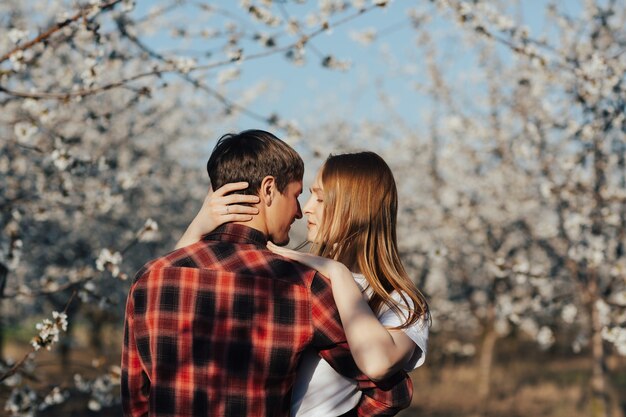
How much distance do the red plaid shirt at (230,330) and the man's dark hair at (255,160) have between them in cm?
17

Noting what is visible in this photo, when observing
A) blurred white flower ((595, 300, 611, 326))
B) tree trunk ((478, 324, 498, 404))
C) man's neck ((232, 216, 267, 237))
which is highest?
man's neck ((232, 216, 267, 237))

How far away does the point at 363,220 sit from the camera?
2045 millimetres

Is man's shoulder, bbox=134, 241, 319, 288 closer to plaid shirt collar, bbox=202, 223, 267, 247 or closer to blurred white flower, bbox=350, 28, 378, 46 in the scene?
plaid shirt collar, bbox=202, 223, 267, 247

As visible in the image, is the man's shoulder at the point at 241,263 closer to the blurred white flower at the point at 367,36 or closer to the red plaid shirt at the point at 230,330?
the red plaid shirt at the point at 230,330

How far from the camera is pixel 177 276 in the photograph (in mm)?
1788

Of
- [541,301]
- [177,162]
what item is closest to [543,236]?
[541,301]

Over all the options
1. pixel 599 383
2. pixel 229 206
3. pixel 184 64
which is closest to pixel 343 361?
pixel 229 206

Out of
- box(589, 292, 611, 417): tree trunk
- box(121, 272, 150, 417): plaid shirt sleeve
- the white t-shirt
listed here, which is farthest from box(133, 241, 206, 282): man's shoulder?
box(589, 292, 611, 417): tree trunk

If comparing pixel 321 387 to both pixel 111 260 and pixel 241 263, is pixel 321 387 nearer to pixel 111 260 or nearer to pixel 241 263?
pixel 241 263

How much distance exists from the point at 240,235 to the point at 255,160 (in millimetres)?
182

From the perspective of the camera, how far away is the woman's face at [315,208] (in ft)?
6.91

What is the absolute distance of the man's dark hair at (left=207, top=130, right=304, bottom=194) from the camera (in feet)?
6.04

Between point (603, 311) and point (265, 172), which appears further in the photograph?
point (603, 311)

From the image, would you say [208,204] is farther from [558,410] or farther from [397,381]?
[558,410]
